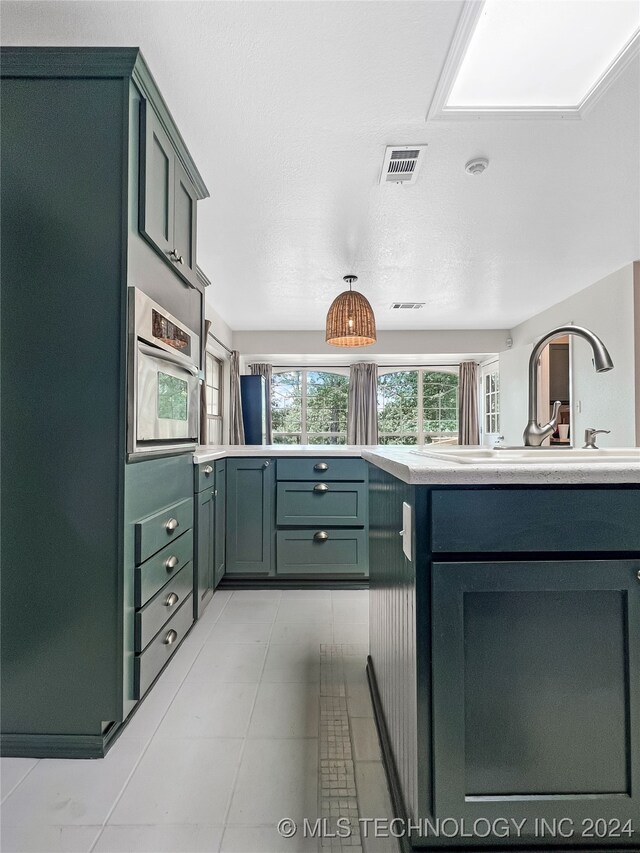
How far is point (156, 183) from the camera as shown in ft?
5.00

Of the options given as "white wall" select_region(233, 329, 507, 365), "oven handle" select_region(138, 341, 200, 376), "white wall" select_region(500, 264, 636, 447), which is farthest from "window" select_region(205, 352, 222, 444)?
"white wall" select_region(500, 264, 636, 447)

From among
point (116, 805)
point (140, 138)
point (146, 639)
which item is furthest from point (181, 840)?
point (140, 138)

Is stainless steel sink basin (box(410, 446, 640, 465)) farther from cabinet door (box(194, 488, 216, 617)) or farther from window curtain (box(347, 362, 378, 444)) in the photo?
window curtain (box(347, 362, 378, 444))

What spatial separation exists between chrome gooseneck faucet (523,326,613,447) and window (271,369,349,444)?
5572 mm

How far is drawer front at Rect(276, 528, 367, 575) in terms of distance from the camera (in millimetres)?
2686

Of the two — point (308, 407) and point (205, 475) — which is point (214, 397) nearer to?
point (308, 407)

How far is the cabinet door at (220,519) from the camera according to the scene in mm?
2486

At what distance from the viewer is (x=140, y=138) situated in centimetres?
140

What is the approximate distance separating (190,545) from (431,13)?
2.20m

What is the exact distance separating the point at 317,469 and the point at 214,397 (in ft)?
10.4

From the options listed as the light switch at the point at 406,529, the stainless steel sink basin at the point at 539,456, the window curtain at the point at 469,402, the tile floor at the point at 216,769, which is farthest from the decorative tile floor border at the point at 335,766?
the window curtain at the point at 469,402

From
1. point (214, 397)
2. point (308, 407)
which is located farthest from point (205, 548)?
Result: point (308, 407)

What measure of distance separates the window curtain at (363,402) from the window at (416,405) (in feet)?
0.99

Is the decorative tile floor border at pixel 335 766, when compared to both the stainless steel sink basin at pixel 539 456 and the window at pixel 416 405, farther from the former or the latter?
the window at pixel 416 405
